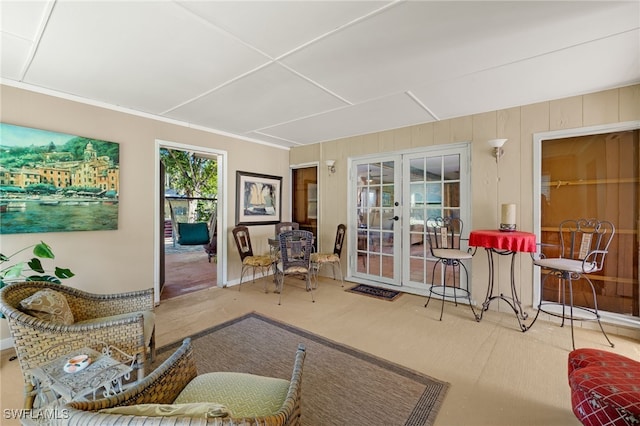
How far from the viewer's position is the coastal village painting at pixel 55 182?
2.49 m

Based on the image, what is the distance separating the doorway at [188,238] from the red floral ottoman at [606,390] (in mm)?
4122

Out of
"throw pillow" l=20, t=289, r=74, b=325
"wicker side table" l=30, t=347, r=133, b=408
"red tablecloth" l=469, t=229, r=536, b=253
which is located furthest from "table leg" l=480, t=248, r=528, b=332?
"throw pillow" l=20, t=289, r=74, b=325

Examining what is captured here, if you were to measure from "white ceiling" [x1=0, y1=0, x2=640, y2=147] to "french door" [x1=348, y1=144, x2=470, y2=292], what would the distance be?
88 cm

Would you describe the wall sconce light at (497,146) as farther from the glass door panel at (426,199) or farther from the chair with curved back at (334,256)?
the chair with curved back at (334,256)

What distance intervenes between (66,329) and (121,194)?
204cm

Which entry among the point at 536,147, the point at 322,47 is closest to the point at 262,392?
the point at 322,47

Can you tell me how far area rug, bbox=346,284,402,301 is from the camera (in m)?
3.87

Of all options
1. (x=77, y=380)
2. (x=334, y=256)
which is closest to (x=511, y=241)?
(x=334, y=256)

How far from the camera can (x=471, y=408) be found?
172cm

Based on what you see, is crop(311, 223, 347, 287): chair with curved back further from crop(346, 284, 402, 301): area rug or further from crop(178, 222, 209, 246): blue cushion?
crop(178, 222, 209, 246): blue cushion

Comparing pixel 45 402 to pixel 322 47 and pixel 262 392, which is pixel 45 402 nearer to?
pixel 262 392

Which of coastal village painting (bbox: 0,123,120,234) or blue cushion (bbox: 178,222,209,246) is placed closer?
coastal village painting (bbox: 0,123,120,234)

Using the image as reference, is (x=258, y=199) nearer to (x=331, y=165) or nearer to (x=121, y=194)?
(x=331, y=165)

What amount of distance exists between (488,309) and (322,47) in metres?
3.54
